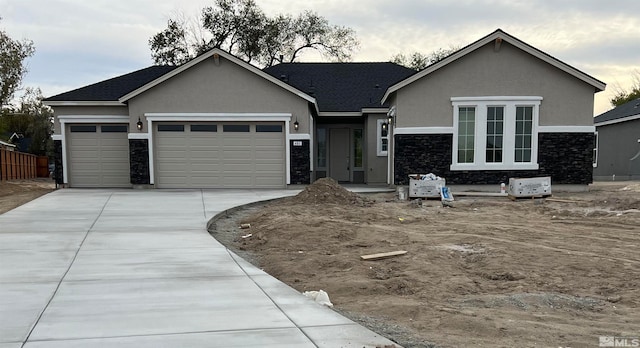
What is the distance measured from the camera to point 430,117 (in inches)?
663

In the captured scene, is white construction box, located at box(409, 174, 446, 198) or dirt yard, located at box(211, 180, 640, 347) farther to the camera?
white construction box, located at box(409, 174, 446, 198)

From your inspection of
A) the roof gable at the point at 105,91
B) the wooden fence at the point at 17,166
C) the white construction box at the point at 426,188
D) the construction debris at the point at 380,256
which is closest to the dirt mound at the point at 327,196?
the white construction box at the point at 426,188

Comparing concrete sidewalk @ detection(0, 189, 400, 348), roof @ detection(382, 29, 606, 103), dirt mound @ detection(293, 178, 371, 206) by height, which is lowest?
concrete sidewalk @ detection(0, 189, 400, 348)

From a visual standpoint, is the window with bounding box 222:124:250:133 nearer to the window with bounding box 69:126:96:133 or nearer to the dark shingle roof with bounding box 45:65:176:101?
the dark shingle roof with bounding box 45:65:176:101

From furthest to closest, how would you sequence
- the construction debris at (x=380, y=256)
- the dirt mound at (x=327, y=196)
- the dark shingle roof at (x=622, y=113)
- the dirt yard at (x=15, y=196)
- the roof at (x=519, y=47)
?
1. the dark shingle roof at (x=622, y=113)
2. the roof at (x=519, y=47)
3. the dirt mound at (x=327, y=196)
4. the dirt yard at (x=15, y=196)
5. the construction debris at (x=380, y=256)

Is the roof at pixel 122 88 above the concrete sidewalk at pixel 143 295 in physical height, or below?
above

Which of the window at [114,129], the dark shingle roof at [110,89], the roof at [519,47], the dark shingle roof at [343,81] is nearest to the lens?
the roof at [519,47]

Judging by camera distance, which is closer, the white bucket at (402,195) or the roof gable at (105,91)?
the white bucket at (402,195)

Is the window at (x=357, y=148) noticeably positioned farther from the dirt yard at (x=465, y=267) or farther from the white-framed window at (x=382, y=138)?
the dirt yard at (x=465, y=267)

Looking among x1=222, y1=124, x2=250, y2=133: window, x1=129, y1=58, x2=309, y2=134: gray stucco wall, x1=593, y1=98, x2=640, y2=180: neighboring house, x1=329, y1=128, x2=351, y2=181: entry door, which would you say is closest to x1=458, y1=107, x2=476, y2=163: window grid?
x1=329, y1=128, x2=351, y2=181: entry door

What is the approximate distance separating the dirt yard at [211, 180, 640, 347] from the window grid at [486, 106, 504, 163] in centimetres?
472

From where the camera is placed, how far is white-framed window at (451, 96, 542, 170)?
1661 centimetres

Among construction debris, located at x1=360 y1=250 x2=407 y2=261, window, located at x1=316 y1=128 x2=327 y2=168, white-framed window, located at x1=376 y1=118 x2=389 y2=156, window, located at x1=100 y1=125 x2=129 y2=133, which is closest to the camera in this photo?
construction debris, located at x1=360 y1=250 x2=407 y2=261

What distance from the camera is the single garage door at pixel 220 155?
17328 mm
